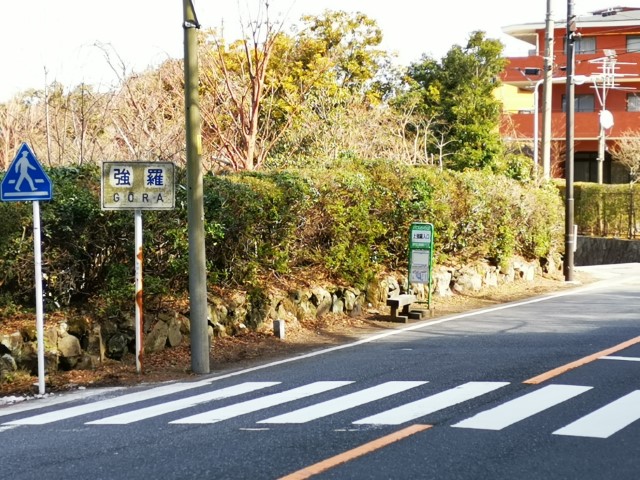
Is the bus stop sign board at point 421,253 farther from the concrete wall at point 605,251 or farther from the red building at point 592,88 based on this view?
the red building at point 592,88

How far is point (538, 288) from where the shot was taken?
21.7 m

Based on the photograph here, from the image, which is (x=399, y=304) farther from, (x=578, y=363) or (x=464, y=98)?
(x=464, y=98)

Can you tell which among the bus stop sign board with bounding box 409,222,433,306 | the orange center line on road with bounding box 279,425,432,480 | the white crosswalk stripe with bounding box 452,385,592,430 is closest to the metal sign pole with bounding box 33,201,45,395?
the orange center line on road with bounding box 279,425,432,480

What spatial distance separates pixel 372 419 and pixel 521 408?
149 centimetres

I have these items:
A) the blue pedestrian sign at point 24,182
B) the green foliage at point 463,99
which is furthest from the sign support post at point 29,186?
the green foliage at point 463,99

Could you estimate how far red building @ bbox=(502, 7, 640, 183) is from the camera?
161 ft

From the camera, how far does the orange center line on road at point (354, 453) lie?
6.16 m

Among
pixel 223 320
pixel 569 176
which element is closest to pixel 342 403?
pixel 223 320

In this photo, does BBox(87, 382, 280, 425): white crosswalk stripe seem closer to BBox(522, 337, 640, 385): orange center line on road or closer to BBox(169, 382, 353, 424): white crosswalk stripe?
BBox(169, 382, 353, 424): white crosswalk stripe

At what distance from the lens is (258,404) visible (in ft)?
29.5

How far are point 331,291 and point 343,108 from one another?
1445 centimetres

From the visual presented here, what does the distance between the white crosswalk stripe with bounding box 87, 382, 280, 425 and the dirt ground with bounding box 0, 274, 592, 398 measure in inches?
53.3

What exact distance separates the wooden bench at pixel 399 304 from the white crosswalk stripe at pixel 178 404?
→ 19.3 ft

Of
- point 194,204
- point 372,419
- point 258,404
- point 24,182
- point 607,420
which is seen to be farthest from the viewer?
point 194,204
